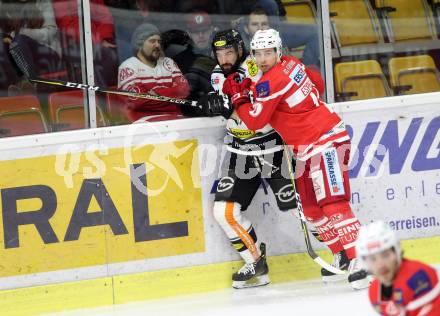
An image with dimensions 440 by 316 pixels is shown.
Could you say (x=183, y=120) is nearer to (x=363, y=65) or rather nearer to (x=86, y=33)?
(x=86, y=33)

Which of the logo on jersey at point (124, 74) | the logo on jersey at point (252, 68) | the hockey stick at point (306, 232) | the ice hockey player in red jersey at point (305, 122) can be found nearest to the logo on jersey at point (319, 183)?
the ice hockey player in red jersey at point (305, 122)

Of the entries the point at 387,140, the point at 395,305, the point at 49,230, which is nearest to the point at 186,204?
the point at 49,230

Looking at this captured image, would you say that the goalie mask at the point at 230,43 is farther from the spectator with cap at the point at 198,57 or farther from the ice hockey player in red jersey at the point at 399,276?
the ice hockey player in red jersey at the point at 399,276

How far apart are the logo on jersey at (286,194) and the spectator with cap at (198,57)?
0.65m

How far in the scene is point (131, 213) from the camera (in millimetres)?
5449

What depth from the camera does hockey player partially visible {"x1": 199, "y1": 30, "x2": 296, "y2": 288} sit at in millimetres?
5387

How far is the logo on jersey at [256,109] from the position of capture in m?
5.12

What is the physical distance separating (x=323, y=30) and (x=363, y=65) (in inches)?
11.6

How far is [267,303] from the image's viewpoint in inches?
205

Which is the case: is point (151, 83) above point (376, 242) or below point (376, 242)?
above

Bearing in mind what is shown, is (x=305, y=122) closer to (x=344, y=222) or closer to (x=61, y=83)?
(x=344, y=222)

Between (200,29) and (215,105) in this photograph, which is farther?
(200,29)

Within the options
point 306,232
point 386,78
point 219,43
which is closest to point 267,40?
point 219,43

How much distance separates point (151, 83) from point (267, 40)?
2.41 ft
